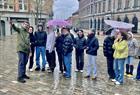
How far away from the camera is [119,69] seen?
9.52 metres

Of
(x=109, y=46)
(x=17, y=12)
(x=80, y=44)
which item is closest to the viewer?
(x=109, y=46)

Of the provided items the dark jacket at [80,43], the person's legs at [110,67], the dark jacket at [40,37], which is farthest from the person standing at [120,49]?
the dark jacket at [40,37]

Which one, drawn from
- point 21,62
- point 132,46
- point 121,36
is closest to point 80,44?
point 132,46

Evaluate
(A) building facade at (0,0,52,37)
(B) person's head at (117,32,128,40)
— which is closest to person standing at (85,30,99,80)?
(B) person's head at (117,32,128,40)

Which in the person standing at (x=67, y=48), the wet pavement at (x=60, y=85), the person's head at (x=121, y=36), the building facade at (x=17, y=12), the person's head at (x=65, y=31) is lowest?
the wet pavement at (x=60, y=85)

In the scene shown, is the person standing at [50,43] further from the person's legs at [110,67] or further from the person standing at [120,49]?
the person standing at [120,49]

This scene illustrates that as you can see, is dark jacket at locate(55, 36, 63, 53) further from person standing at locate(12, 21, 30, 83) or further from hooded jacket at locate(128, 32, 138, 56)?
hooded jacket at locate(128, 32, 138, 56)

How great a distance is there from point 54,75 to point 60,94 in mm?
2538

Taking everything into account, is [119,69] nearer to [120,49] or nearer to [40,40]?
[120,49]

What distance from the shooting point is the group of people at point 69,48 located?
366 inches

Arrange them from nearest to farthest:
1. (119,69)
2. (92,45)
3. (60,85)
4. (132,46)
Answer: (60,85)
(119,69)
(92,45)
(132,46)

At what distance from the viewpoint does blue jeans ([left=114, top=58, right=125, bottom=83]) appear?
30.8ft

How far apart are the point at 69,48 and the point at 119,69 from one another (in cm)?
196

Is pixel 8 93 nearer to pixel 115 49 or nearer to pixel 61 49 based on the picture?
pixel 61 49
